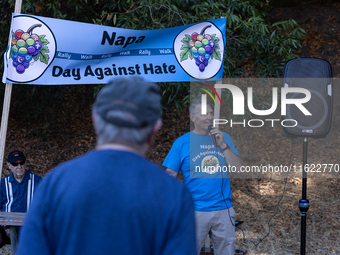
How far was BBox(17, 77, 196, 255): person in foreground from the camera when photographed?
40.8 inches

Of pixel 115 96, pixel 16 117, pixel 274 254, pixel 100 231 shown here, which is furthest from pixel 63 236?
pixel 16 117

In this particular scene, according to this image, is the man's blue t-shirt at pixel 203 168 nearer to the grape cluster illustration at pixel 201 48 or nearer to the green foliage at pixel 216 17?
the grape cluster illustration at pixel 201 48

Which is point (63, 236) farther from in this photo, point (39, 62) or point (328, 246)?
point (328, 246)

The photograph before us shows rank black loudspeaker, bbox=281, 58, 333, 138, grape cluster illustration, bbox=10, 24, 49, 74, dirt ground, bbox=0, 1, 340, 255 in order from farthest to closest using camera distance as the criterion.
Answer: dirt ground, bbox=0, 1, 340, 255, grape cluster illustration, bbox=10, 24, 49, 74, black loudspeaker, bbox=281, 58, 333, 138

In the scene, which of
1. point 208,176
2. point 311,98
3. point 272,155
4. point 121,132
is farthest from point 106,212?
point 272,155

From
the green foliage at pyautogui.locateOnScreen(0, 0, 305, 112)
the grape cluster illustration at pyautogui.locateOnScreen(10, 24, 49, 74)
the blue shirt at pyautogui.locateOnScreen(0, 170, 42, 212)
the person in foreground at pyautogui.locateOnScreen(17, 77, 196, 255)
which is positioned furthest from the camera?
the green foliage at pyautogui.locateOnScreen(0, 0, 305, 112)

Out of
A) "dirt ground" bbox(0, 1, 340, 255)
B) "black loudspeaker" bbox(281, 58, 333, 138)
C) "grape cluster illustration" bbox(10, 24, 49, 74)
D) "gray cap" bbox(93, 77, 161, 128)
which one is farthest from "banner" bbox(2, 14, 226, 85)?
"gray cap" bbox(93, 77, 161, 128)

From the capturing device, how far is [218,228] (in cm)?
347

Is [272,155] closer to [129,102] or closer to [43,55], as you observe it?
[43,55]

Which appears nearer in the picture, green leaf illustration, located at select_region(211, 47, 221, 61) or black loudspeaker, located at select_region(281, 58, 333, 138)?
black loudspeaker, located at select_region(281, 58, 333, 138)

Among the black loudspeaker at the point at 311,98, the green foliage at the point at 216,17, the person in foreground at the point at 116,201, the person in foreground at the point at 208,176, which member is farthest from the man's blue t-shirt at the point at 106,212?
the green foliage at the point at 216,17

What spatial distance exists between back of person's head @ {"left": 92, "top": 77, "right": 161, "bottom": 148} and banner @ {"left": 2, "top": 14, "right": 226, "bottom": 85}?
285 cm

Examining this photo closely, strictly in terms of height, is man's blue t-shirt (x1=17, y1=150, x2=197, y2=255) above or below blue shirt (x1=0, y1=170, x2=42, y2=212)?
above

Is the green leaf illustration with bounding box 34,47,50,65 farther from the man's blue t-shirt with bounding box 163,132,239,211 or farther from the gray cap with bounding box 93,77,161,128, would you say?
the gray cap with bounding box 93,77,161,128
